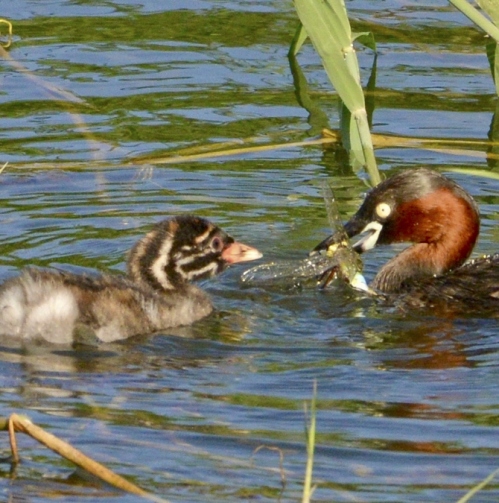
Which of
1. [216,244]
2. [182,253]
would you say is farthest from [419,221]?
[182,253]

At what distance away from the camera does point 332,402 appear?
6.28 meters

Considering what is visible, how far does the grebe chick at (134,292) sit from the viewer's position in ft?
22.7

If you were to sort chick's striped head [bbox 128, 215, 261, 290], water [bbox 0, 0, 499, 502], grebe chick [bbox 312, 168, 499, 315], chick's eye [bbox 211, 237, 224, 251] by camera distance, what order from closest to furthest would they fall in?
water [bbox 0, 0, 499, 502] → chick's striped head [bbox 128, 215, 261, 290] → chick's eye [bbox 211, 237, 224, 251] → grebe chick [bbox 312, 168, 499, 315]

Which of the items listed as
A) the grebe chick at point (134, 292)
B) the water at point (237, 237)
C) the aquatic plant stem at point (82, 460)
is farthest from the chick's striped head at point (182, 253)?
the aquatic plant stem at point (82, 460)

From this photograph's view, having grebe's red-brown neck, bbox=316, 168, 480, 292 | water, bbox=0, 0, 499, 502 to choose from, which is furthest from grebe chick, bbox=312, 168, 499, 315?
water, bbox=0, 0, 499, 502

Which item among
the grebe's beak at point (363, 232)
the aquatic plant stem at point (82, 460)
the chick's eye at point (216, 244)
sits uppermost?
the aquatic plant stem at point (82, 460)

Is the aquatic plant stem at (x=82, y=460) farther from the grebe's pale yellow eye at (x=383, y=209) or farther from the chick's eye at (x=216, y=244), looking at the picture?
the grebe's pale yellow eye at (x=383, y=209)

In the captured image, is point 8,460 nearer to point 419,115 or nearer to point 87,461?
point 87,461

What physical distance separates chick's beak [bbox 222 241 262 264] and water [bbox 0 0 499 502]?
25 cm

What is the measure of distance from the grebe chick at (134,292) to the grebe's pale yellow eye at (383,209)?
3.14ft

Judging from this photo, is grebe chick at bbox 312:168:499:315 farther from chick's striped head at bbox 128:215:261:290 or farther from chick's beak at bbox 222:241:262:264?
chick's striped head at bbox 128:215:261:290

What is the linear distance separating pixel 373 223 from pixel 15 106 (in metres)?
3.65

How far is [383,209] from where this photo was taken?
8.62m

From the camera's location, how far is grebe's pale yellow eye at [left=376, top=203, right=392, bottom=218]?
8.61 metres
